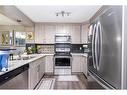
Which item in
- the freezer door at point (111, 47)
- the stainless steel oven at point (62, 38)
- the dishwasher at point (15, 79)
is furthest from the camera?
the stainless steel oven at point (62, 38)

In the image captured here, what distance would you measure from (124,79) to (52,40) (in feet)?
21.7

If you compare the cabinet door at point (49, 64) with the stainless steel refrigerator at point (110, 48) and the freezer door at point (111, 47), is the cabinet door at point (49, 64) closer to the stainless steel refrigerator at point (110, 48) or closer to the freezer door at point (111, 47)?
the stainless steel refrigerator at point (110, 48)

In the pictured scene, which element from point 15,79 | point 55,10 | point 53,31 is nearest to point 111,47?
point 15,79

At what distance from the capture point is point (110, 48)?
190 centimetres

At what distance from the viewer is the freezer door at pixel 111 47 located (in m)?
1.66

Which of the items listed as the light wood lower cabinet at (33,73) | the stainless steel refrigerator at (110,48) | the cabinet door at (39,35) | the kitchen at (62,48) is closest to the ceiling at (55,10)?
the kitchen at (62,48)

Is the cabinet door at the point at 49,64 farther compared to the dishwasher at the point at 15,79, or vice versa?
the cabinet door at the point at 49,64

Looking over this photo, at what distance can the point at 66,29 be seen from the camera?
26.7 ft

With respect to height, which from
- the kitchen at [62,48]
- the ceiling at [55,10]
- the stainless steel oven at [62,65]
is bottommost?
the stainless steel oven at [62,65]

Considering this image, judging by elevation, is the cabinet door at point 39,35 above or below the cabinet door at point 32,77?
above

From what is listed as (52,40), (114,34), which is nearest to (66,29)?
(52,40)

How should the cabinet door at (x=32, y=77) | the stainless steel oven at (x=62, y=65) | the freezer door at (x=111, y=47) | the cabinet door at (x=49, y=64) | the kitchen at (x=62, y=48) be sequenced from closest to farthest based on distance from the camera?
the freezer door at (x=111, y=47) → the kitchen at (x=62, y=48) → the cabinet door at (x=32, y=77) → the stainless steel oven at (x=62, y=65) → the cabinet door at (x=49, y=64)
